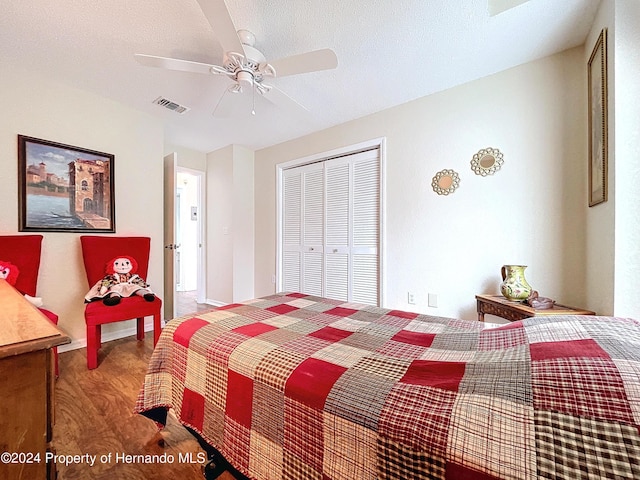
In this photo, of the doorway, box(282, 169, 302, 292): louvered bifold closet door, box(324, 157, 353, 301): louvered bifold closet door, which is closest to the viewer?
box(324, 157, 353, 301): louvered bifold closet door

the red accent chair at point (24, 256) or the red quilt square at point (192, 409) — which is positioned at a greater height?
the red accent chair at point (24, 256)

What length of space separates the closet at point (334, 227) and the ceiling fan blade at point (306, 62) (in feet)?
4.60

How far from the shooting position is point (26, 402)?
60cm

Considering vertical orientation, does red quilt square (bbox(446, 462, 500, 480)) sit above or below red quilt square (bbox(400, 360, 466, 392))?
below

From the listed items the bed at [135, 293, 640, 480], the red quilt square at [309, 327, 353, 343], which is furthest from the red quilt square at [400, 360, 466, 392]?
the red quilt square at [309, 327, 353, 343]

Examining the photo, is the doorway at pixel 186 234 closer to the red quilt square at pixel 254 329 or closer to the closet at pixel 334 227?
the closet at pixel 334 227

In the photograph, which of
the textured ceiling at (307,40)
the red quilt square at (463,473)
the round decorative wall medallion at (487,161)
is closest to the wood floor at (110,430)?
the red quilt square at (463,473)

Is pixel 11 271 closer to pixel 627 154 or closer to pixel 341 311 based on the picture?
pixel 341 311

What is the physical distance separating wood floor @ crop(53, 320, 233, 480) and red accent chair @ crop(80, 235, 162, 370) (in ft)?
0.75

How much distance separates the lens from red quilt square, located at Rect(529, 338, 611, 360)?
654mm

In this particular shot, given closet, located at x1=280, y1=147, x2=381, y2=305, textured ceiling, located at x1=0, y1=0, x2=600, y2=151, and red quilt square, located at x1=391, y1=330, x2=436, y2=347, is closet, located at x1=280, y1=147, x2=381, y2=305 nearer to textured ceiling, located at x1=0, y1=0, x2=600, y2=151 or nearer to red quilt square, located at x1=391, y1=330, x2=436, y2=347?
textured ceiling, located at x1=0, y1=0, x2=600, y2=151

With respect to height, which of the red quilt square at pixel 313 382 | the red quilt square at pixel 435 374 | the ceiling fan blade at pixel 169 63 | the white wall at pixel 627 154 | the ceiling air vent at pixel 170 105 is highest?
the ceiling air vent at pixel 170 105

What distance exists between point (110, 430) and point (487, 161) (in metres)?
3.13

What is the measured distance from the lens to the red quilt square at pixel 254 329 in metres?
1.08
